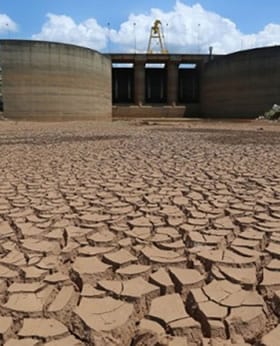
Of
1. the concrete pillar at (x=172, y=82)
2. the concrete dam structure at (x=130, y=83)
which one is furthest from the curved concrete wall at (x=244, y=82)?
the concrete pillar at (x=172, y=82)

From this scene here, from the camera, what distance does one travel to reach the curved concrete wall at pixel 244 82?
92.2 feet

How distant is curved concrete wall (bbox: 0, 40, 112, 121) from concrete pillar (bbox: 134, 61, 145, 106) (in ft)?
20.5

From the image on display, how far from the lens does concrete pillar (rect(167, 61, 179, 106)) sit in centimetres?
3359

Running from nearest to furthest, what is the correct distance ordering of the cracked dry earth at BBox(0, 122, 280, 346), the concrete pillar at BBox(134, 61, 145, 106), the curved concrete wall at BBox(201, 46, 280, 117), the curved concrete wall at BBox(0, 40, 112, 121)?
1. the cracked dry earth at BBox(0, 122, 280, 346)
2. the curved concrete wall at BBox(0, 40, 112, 121)
3. the curved concrete wall at BBox(201, 46, 280, 117)
4. the concrete pillar at BBox(134, 61, 145, 106)

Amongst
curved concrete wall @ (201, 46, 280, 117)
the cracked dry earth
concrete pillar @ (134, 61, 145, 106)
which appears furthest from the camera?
concrete pillar @ (134, 61, 145, 106)

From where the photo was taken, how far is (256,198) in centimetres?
381

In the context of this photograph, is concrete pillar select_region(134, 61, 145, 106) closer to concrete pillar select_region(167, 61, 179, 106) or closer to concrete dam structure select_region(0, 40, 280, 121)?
concrete dam structure select_region(0, 40, 280, 121)

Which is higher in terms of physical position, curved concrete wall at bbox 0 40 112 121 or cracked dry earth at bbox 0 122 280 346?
curved concrete wall at bbox 0 40 112 121

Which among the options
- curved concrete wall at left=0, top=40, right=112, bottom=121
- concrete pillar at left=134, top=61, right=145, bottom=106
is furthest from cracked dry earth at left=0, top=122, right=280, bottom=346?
concrete pillar at left=134, top=61, right=145, bottom=106

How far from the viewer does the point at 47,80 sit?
25.2m

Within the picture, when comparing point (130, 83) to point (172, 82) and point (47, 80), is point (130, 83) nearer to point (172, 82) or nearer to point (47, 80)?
point (172, 82)

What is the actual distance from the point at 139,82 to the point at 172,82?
2.94 m

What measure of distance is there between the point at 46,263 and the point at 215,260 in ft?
3.35

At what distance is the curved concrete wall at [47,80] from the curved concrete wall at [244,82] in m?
10.3
